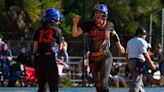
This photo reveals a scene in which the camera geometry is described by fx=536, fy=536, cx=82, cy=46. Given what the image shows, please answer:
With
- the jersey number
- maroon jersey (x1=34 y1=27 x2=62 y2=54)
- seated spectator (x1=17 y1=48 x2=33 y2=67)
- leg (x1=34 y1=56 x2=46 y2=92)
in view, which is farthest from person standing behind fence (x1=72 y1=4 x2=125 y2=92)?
seated spectator (x1=17 y1=48 x2=33 y2=67)

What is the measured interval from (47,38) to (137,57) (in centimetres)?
305

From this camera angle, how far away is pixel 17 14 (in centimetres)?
2897

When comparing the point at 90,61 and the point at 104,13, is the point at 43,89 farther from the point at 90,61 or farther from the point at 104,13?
the point at 104,13

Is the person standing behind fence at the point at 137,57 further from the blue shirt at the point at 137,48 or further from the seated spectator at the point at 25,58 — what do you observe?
the seated spectator at the point at 25,58

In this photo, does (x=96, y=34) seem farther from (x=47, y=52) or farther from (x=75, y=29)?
(x=47, y=52)

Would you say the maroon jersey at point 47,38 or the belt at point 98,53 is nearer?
the maroon jersey at point 47,38

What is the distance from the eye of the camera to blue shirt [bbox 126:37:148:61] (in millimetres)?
11633

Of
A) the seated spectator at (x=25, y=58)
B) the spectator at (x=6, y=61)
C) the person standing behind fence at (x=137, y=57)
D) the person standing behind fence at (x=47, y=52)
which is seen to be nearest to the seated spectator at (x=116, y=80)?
the seated spectator at (x=25, y=58)

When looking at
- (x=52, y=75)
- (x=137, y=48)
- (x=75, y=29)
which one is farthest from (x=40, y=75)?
(x=137, y=48)

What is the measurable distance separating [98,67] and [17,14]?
1958 cm

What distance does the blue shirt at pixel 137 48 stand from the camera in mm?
11633

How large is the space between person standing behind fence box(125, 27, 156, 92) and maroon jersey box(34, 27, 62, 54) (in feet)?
9.08

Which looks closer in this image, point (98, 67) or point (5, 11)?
point (98, 67)

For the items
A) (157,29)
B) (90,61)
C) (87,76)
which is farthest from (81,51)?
(157,29)
